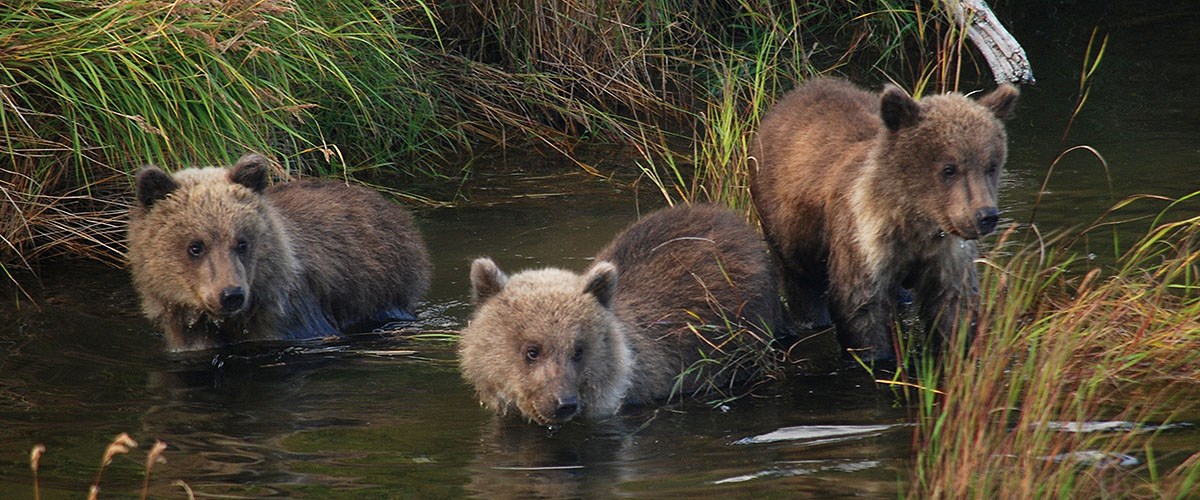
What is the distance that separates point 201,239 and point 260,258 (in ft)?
1.22

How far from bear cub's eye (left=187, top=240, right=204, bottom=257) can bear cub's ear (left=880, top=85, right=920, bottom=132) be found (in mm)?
3512

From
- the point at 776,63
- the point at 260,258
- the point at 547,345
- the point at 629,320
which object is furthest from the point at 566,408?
the point at 776,63

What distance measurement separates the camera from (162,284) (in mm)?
7926

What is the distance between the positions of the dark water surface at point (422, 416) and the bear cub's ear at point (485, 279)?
56cm

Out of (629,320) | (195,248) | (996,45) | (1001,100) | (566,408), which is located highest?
(996,45)

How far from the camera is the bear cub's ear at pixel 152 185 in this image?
7746mm

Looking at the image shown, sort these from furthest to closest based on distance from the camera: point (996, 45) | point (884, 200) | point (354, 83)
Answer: point (996, 45), point (354, 83), point (884, 200)

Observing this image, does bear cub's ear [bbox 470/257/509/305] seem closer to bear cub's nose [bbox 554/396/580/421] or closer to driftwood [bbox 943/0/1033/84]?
bear cub's nose [bbox 554/396/580/421]

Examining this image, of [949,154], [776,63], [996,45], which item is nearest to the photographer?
[949,154]

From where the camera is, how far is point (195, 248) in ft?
25.8

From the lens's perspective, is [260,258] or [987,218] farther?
[260,258]

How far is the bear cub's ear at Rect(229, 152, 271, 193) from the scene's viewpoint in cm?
798

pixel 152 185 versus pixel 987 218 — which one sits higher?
pixel 152 185

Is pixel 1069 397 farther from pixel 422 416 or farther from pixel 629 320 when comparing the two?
pixel 422 416
